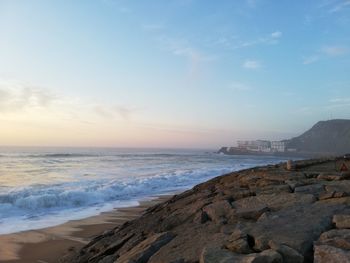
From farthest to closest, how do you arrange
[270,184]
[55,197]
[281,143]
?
[281,143]
[55,197]
[270,184]

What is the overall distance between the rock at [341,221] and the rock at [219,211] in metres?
1.48

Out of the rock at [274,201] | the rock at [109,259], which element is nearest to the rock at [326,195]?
the rock at [274,201]

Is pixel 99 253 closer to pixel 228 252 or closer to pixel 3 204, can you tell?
pixel 228 252

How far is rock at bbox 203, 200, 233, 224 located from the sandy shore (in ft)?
10.5

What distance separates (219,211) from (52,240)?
4617 mm

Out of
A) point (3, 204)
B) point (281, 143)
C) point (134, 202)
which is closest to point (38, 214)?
point (3, 204)

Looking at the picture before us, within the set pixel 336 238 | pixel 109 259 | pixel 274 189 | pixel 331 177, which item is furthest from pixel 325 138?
pixel 336 238

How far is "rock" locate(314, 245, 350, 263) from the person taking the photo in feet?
11.1

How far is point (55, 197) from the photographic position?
14.5 metres

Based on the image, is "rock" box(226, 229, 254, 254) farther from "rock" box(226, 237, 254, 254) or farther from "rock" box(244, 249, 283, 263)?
"rock" box(244, 249, 283, 263)

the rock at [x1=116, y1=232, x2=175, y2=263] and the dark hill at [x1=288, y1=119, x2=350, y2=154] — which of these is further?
the dark hill at [x1=288, y1=119, x2=350, y2=154]

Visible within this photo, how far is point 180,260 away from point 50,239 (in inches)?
218

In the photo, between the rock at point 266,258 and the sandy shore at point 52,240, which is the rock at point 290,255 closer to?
the rock at point 266,258

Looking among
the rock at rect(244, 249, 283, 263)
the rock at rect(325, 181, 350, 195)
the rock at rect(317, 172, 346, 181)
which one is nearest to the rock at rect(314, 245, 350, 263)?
the rock at rect(244, 249, 283, 263)
